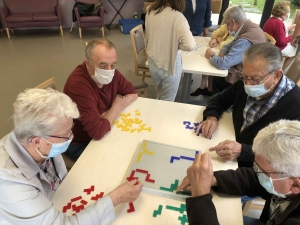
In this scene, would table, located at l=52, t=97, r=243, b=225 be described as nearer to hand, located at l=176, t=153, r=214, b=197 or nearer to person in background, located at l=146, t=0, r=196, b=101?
hand, located at l=176, t=153, r=214, b=197

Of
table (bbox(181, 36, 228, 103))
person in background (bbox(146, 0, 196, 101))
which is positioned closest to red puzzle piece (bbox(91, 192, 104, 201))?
person in background (bbox(146, 0, 196, 101))

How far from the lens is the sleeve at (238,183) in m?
1.28

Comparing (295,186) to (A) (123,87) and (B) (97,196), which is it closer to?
(B) (97,196)

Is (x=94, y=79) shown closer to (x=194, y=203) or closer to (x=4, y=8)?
(x=194, y=203)

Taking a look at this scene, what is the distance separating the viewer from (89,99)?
180 cm

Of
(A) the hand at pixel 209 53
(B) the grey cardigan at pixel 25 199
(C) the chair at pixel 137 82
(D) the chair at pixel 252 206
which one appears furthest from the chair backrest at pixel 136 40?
(B) the grey cardigan at pixel 25 199

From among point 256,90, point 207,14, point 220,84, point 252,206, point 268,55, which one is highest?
point 268,55

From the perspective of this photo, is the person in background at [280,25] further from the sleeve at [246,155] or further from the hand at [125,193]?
the hand at [125,193]

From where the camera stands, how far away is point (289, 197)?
1149 millimetres

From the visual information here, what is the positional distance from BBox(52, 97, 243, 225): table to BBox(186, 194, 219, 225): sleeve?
0.29ft

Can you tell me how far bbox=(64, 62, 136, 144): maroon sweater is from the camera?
168 centimetres

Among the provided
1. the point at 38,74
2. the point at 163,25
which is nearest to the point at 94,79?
the point at 163,25

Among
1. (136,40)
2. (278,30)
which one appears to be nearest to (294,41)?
(278,30)

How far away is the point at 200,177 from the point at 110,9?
23.1 feet
